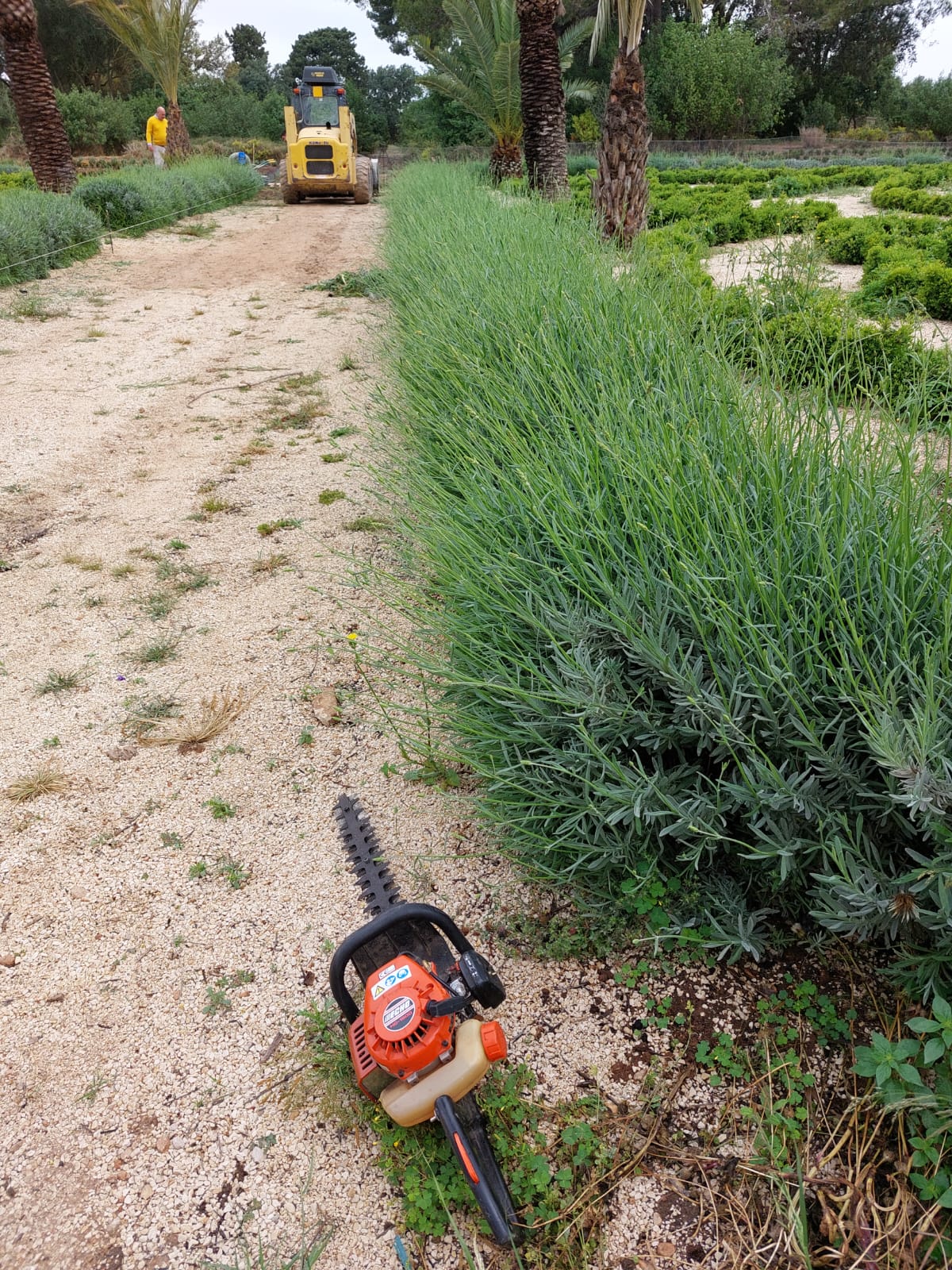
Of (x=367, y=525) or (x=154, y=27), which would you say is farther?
(x=154, y=27)

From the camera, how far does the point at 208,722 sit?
2.79 m

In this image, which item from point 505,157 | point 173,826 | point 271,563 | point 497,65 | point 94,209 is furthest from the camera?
point 505,157

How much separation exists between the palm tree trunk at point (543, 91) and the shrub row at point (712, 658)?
8.69 metres

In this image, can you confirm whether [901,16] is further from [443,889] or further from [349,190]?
[443,889]

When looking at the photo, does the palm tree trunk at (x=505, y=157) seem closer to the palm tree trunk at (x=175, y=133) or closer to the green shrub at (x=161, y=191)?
the green shrub at (x=161, y=191)

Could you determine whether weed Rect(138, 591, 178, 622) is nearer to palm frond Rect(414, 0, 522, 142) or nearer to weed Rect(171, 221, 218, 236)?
palm frond Rect(414, 0, 522, 142)

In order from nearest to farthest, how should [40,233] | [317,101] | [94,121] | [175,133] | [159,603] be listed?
1. [159,603]
2. [40,233]
3. [317,101]
4. [175,133]
5. [94,121]

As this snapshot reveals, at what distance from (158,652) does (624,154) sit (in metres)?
6.33


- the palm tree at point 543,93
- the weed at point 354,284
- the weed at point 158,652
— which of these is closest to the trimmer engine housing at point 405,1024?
the weed at point 158,652

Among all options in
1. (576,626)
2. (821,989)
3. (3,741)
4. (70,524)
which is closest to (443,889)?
(576,626)

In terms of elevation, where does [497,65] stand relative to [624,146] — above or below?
above

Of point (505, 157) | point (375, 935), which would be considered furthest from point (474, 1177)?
point (505, 157)

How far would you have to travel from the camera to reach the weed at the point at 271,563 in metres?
3.73

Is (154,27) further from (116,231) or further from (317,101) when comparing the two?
(116,231)
